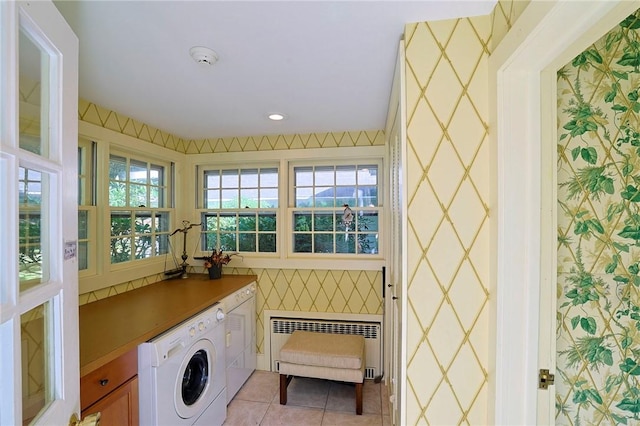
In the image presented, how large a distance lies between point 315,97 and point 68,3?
120 cm

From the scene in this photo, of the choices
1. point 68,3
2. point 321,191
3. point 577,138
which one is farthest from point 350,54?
point 321,191

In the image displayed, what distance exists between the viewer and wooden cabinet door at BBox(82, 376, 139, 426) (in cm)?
120

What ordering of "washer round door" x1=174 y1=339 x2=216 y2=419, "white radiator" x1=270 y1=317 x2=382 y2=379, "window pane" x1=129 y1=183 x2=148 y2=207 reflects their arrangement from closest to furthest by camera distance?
"washer round door" x1=174 y1=339 x2=216 y2=419, "window pane" x1=129 y1=183 x2=148 y2=207, "white radiator" x1=270 y1=317 x2=382 y2=379

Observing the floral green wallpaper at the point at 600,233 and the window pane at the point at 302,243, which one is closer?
the floral green wallpaper at the point at 600,233

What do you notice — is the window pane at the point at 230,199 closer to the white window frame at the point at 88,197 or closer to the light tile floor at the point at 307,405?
the white window frame at the point at 88,197

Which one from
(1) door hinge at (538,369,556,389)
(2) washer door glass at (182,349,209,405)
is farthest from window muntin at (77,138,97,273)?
(1) door hinge at (538,369,556,389)

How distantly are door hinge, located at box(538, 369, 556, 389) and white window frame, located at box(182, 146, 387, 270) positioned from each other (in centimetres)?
159

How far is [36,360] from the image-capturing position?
2.20 feet

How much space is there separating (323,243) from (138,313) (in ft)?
5.25

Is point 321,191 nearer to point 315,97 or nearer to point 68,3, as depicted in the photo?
point 315,97

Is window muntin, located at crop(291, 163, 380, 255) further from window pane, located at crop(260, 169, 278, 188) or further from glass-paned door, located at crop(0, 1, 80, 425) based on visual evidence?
glass-paned door, located at crop(0, 1, 80, 425)

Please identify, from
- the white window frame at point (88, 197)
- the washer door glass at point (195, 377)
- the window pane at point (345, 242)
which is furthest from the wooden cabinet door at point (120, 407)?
the window pane at point (345, 242)

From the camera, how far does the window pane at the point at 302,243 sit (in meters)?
2.81

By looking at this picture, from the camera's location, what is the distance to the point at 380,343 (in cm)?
256
